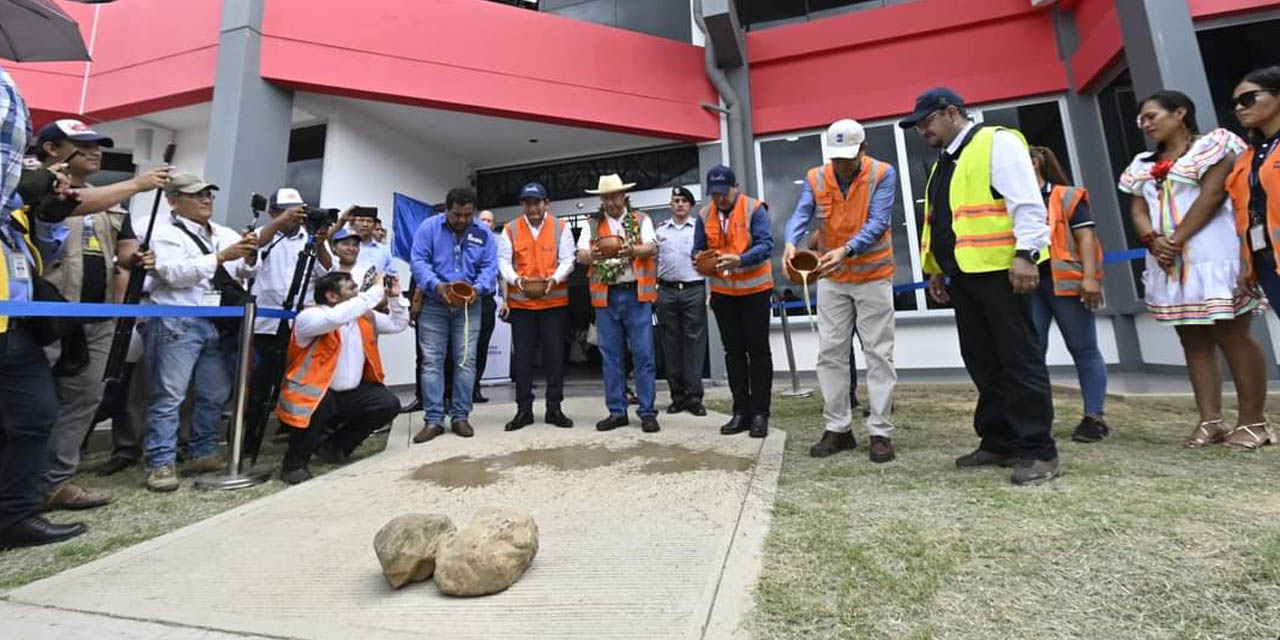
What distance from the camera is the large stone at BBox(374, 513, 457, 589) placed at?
5.17 ft

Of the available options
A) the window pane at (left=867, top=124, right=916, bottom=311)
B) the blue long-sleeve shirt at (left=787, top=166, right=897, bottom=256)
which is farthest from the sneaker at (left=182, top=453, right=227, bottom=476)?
the window pane at (left=867, top=124, right=916, bottom=311)

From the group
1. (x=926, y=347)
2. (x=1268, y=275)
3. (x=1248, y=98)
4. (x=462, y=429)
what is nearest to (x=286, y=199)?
(x=462, y=429)

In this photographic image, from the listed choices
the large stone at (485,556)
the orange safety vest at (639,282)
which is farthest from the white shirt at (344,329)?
the large stone at (485,556)

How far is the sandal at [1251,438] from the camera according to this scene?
8.73ft

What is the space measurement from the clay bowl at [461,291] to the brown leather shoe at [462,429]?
2.71 ft

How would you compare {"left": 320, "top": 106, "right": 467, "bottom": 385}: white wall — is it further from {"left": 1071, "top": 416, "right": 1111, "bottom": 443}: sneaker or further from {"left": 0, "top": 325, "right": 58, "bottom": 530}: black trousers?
{"left": 1071, "top": 416, "right": 1111, "bottom": 443}: sneaker

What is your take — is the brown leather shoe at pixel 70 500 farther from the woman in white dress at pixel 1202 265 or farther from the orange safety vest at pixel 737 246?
the woman in white dress at pixel 1202 265

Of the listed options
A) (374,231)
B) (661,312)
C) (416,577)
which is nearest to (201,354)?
(374,231)

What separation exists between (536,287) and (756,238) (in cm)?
150

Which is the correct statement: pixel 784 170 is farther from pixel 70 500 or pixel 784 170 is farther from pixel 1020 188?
pixel 70 500

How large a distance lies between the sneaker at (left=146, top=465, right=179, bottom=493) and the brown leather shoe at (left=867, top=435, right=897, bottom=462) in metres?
3.51

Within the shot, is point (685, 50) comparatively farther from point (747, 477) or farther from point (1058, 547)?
point (1058, 547)

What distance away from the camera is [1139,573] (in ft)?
4.70

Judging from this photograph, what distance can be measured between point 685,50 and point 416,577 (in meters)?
7.14
